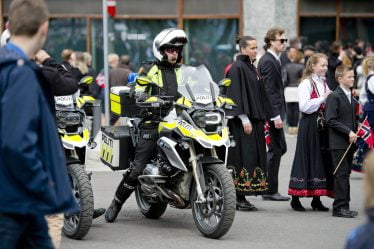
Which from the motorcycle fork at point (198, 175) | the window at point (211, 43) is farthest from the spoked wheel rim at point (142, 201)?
the window at point (211, 43)

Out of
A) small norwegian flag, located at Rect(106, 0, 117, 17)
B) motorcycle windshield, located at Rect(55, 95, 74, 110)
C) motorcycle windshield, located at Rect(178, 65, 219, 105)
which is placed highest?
small norwegian flag, located at Rect(106, 0, 117, 17)

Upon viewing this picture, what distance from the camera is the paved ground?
27.8ft

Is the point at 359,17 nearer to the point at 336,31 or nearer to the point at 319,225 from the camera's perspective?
the point at 336,31

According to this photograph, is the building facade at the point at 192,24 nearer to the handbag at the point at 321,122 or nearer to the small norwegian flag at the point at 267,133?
the small norwegian flag at the point at 267,133

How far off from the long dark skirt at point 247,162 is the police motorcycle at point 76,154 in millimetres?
2052

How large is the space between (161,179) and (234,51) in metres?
16.1

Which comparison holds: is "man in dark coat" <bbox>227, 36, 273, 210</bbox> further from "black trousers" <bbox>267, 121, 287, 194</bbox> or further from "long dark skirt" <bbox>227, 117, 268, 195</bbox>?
"black trousers" <bbox>267, 121, 287, 194</bbox>

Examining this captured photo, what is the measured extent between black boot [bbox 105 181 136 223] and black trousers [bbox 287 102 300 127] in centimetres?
1079

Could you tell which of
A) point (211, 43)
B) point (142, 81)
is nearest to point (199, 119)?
point (142, 81)

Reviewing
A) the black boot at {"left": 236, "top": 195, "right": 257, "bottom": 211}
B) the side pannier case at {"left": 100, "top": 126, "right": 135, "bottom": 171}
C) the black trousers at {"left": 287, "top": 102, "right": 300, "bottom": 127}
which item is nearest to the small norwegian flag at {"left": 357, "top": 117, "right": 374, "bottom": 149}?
the black boot at {"left": 236, "top": 195, "right": 257, "bottom": 211}

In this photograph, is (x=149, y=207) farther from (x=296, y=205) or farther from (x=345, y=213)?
(x=345, y=213)

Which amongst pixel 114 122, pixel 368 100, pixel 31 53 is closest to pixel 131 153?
pixel 368 100

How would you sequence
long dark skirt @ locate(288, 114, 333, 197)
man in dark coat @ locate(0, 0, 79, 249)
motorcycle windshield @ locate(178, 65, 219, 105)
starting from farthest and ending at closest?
1. long dark skirt @ locate(288, 114, 333, 197)
2. motorcycle windshield @ locate(178, 65, 219, 105)
3. man in dark coat @ locate(0, 0, 79, 249)

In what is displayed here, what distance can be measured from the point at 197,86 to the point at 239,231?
1.41 meters
